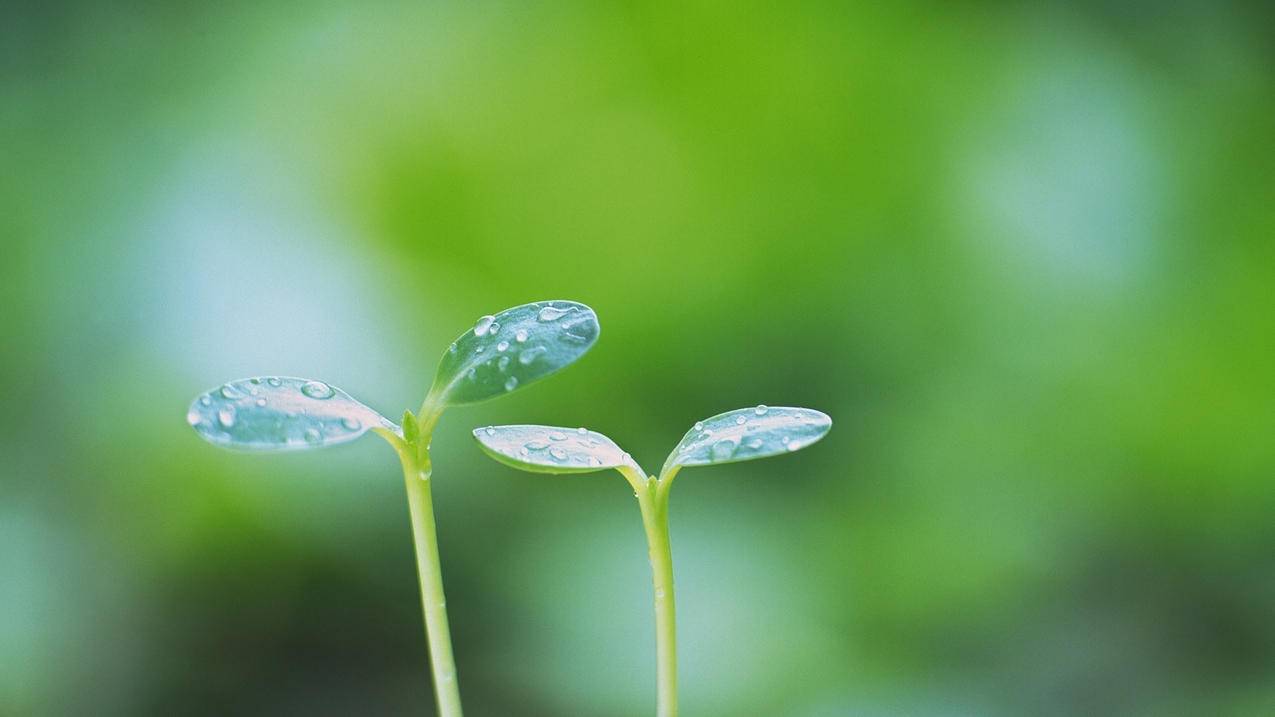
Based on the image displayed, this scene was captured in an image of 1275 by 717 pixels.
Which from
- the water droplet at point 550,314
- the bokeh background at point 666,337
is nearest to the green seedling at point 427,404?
the water droplet at point 550,314

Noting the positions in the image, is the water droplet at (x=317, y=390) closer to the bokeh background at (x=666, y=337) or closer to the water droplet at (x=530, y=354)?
the water droplet at (x=530, y=354)

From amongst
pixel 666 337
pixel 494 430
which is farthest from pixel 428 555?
pixel 666 337

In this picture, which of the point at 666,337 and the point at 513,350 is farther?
the point at 666,337

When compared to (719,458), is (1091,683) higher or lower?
lower

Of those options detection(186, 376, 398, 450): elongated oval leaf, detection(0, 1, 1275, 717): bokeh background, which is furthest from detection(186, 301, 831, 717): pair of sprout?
detection(0, 1, 1275, 717): bokeh background

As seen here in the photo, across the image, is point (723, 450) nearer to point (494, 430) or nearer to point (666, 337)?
point (494, 430)

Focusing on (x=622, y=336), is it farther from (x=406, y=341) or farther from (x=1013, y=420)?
(x=1013, y=420)

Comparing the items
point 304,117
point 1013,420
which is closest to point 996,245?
point 1013,420
